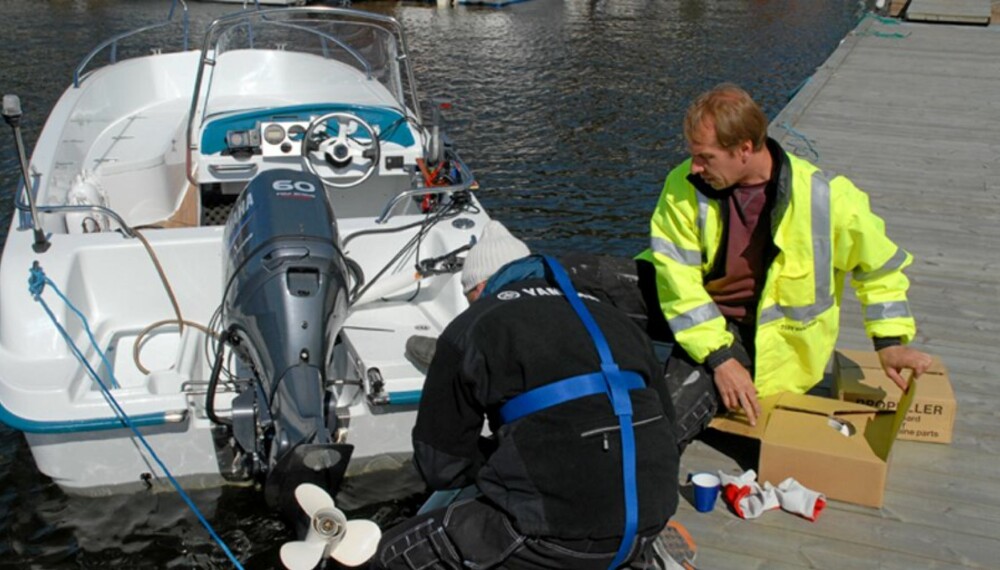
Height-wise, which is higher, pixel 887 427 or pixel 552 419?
pixel 552 419

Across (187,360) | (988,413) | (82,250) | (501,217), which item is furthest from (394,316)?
(501,217)

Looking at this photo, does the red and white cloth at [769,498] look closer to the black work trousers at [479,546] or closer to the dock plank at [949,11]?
the black work trousers at [479,546]

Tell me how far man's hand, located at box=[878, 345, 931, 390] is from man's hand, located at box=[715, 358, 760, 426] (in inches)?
17.7

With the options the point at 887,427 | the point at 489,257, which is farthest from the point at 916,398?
the point at 489,257

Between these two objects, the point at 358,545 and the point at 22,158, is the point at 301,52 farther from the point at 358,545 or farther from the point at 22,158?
the point at 358,545

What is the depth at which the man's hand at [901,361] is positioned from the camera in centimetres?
332

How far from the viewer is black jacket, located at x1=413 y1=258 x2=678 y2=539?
7.34 feet

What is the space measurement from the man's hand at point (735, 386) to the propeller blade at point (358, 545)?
1.44 metres

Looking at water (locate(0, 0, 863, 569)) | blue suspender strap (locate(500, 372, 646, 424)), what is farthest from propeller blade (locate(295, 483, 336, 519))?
water (locate(0, 0, 863, 569))

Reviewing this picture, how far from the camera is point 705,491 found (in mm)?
3430

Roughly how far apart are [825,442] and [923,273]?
2.54 m

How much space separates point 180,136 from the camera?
692 cm

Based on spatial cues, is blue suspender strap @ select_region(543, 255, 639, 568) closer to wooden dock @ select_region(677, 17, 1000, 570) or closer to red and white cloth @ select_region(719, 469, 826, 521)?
wooden dock @ select_region(677, 17, 1000, 570)

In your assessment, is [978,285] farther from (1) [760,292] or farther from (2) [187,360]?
(2) [187,360]
